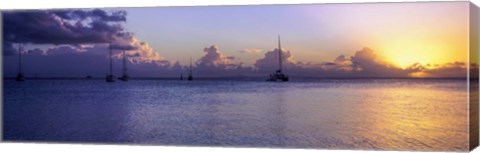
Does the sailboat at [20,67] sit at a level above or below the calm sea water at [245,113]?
above

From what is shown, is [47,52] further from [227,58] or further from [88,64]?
[227,58]

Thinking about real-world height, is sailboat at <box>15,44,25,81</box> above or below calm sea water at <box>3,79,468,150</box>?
above

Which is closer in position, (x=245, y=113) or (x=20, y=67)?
(x=245, y=113)

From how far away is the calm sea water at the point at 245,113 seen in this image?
10688mm

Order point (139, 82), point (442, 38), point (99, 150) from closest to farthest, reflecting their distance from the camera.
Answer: point (442, 38)
point (99, 150)
point (139, 82)

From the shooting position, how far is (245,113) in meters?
11.5

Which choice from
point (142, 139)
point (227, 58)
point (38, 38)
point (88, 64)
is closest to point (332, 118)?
point (227, 58)

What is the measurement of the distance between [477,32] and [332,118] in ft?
6.74

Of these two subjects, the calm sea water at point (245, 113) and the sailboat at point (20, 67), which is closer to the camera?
the calm sea water at point (245, 113)

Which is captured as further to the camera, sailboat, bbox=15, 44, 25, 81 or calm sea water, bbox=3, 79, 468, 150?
sailboat, bbox=15, 44, 25, 81

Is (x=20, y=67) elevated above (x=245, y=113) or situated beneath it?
elevated above

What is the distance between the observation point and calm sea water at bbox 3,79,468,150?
10688mm

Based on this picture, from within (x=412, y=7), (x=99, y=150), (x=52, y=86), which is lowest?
(x=99, y=150)

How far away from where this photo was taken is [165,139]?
11508 millimetres
